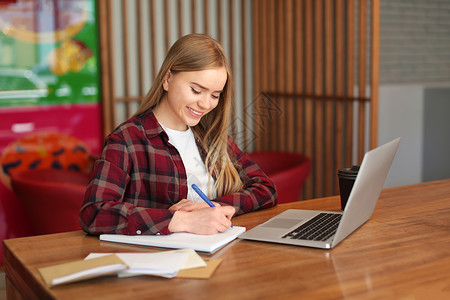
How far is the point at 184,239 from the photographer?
4.56ft

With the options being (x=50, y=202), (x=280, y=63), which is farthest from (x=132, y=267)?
(x=280, y=63)

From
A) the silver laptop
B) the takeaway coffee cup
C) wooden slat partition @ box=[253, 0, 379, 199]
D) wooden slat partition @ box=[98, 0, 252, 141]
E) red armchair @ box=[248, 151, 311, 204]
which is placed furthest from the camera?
wooden slat partition @ box=[98, 0, 252, 141]

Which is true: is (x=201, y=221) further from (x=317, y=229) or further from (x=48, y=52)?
(x=48, y=52)

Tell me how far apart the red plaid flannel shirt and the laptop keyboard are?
24cm

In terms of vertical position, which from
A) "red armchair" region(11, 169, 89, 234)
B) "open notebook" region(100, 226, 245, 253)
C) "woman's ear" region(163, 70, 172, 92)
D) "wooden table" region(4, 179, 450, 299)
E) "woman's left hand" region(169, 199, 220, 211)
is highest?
"woman's ear" region(163, 70, 172, 92)

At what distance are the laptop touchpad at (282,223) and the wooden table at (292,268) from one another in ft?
0.18

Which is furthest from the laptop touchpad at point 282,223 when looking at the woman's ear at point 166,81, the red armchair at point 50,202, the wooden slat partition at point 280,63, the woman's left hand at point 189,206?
the wooden slat partition at point 280,63

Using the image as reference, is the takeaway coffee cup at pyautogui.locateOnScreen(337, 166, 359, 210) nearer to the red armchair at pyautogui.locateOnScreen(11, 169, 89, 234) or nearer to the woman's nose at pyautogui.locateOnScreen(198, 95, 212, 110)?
the woman's nose at pyautogui.locateOnScreen(198, 95, 212, 110)

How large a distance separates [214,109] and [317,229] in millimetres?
678

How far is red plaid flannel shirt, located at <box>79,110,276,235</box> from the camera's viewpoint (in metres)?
1.55

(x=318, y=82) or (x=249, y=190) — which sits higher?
(x=318, y=82)

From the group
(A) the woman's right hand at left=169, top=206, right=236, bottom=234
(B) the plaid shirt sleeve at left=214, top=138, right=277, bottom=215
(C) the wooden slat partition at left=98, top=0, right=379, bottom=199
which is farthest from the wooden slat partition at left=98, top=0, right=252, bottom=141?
(A) the woman's right hand at left=169, top=206, right=236, bottom=234

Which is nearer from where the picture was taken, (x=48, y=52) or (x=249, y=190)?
(x=249, y=190)

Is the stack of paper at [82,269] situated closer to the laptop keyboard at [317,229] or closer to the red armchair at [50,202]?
the laptop keyboard at [317,229]
